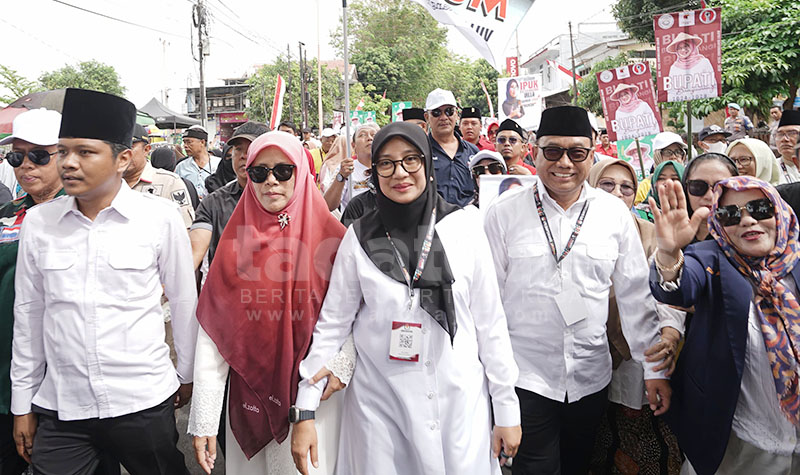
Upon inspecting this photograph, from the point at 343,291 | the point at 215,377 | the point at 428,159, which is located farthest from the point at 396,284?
the point at 215,377

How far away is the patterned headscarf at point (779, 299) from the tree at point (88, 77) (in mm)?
59124

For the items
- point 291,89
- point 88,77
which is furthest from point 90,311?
point 88,77

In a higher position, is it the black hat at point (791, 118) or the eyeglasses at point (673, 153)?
the black hat at point (791, 118)

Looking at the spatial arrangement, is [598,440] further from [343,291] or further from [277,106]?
[277,106]

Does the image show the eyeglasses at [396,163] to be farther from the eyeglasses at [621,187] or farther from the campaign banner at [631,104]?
the campaign banner at [631,104]

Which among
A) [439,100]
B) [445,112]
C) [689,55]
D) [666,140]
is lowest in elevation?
[666,140]

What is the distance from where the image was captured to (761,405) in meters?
2.21

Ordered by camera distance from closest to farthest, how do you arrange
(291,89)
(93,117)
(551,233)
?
(93,117)
(551,233)
(291,89)

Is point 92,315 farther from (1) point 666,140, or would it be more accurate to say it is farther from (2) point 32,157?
(1) point 666,140

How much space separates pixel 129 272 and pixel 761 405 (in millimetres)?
2637

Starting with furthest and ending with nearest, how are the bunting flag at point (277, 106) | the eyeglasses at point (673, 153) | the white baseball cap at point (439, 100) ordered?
the bunting flag at point (277, 106) < the eyeglasses at point (673, 153) < the white baseball cap at point (439, 100)

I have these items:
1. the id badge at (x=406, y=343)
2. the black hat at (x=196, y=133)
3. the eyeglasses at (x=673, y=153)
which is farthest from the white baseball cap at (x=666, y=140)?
the black hat at (x=196, y=133)

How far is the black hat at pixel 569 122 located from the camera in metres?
2.53

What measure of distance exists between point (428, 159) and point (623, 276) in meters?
1.10
